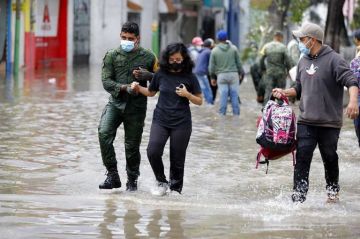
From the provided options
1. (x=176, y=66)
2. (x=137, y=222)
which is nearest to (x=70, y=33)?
(x=176, y=66)

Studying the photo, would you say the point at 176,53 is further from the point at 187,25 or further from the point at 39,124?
the point at 187,25

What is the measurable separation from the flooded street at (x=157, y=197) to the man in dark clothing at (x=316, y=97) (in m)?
0.44

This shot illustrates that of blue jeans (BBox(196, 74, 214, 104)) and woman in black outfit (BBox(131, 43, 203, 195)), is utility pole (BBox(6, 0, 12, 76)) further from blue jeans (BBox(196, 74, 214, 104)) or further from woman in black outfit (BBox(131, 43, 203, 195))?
woman in black outfit (BBox(131, 43, 203, 195))

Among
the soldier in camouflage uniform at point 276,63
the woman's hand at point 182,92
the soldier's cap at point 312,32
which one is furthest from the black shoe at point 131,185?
the soldier in camouflage uniform at point 276,63

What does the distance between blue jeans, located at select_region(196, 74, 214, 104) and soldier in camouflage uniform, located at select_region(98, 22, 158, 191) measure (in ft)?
38.3

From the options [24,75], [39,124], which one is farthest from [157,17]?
[39,124]

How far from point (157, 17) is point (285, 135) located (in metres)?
39.9

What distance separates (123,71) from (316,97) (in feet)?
6.39

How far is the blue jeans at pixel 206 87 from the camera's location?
2197 cm

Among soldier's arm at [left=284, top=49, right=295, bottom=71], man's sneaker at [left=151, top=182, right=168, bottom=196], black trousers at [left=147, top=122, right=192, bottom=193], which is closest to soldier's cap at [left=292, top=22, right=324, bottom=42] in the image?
black trousers at [left=147, top=122, right=192, bottom=193]

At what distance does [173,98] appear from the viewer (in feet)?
31.9

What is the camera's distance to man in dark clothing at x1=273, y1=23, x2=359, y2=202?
30.5 ft

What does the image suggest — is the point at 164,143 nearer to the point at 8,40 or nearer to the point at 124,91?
the point at 124,91

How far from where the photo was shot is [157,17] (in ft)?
161
